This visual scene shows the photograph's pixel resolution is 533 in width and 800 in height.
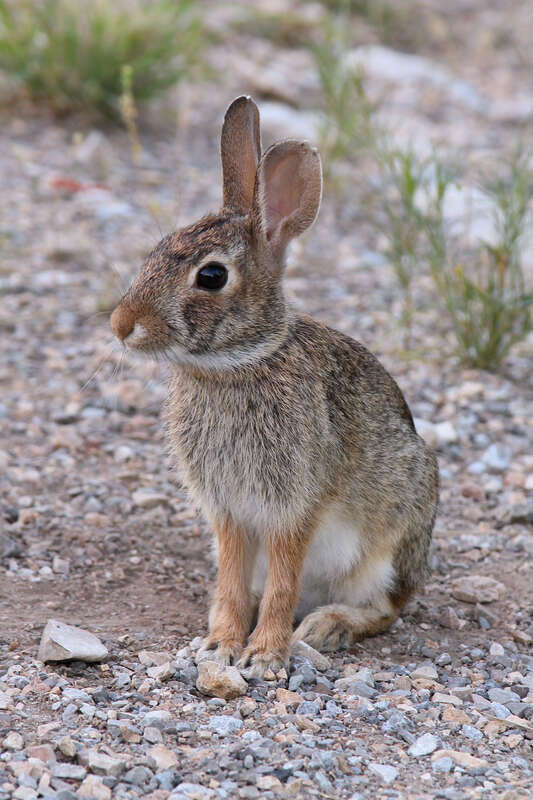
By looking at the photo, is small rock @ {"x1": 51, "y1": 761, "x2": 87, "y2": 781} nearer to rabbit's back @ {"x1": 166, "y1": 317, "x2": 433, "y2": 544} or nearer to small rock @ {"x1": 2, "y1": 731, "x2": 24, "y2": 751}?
small rock @ {"x1": 2, "y1": 731, "x2": 24, "y2": 751}

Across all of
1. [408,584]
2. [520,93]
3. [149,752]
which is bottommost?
[149,752]

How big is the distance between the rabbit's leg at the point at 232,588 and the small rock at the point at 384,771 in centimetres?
100

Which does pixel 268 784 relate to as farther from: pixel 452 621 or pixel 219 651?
pixel 452 621

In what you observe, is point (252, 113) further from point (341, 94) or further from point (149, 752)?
point (341, 94)

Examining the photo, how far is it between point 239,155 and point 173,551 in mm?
1939

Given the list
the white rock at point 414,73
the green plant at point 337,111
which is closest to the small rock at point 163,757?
the green plant at point 337,111

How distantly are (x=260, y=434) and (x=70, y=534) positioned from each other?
1378 millimetres

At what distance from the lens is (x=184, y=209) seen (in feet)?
29.6

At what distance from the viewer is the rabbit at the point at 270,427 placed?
13.8 feet

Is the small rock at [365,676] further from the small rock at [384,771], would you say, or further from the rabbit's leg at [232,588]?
the small rock at [384,771]

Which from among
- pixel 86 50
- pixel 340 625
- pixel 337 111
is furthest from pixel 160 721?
pixel 86 50

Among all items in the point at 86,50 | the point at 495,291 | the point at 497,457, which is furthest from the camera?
the point at 86,50

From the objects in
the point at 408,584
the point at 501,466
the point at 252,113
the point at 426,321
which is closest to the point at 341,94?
the point at 426,321

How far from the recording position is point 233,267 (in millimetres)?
4281
